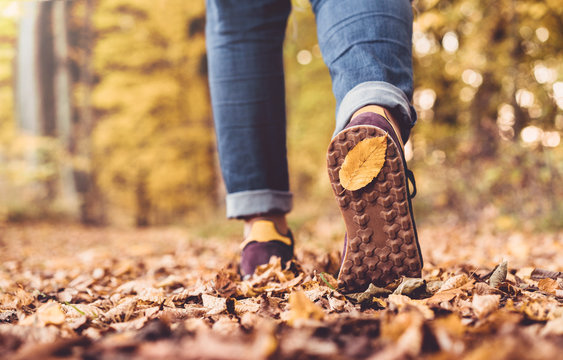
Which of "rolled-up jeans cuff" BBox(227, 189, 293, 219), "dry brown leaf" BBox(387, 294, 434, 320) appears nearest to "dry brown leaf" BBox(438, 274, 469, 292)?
"dry brown leaf" BBox(387, 294, 434, 320)

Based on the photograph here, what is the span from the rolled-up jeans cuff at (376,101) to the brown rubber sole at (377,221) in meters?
0.08

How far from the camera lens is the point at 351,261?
92 centimetres

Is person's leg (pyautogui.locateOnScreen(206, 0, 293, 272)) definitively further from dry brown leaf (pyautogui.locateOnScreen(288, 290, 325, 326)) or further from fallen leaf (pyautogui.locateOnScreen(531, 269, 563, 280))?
fallen leaf (pyautogui.locateOnScreen(531, 269, 563, 280))

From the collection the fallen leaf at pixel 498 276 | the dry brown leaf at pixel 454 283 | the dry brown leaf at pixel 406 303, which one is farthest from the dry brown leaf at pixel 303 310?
the fallen leaf at pixel 498 276

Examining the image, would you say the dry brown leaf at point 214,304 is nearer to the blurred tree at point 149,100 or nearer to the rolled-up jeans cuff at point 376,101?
the rolled-up jeans cuff at point 376,101

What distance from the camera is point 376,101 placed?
3.02ft

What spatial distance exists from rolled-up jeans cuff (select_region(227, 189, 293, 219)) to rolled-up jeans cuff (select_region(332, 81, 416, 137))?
383 millimetres

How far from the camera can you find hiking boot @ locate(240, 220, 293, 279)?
1229mm

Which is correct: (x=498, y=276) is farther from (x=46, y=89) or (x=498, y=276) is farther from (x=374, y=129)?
(x=46, y=89)

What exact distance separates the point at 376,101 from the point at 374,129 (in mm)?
98

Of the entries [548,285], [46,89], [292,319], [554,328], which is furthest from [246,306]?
[46,89]

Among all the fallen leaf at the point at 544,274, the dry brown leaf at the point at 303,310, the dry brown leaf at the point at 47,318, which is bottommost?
the fallen leaf at the point at 544,274

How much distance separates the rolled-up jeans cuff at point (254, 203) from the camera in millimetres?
1255

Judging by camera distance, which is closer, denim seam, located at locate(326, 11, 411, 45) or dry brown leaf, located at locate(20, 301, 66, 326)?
dry brown leaf, located at locate(20, 301, 66, 326)
